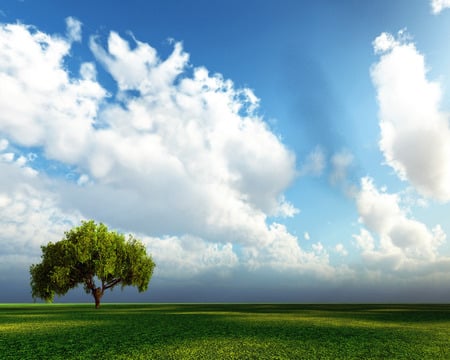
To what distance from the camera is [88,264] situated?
5038 centimetres

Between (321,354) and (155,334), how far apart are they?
790cm

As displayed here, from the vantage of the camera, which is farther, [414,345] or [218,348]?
[414,345]

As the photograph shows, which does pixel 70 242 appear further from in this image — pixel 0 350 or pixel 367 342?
pixel 367 342

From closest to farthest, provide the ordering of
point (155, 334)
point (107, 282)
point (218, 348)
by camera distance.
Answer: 1. point (218, 348)
2. point (155, 334)
3. point (107, 282)

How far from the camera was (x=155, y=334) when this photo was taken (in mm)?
15820

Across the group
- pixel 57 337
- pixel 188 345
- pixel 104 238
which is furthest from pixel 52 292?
pixel 188 345

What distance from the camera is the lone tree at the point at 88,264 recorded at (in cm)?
4934

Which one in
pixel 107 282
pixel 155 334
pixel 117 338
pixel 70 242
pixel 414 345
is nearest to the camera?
pixel 414 345

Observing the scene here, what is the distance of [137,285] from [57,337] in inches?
1592

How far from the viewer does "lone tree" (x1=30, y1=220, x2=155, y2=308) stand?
162 ft

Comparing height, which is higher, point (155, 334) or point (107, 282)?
point (107, 282)

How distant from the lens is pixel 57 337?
594 inches

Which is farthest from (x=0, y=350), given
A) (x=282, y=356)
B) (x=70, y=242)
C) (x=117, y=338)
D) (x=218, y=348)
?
(x=70, y=242)

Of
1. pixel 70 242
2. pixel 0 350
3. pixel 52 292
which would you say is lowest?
pixel 0 350
